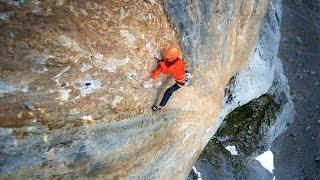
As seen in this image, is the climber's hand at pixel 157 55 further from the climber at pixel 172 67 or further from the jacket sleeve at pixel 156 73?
the jacket sleeve at pixel 156 73

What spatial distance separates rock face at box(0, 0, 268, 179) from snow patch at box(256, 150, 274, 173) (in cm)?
679

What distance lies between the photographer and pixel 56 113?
7336 mm

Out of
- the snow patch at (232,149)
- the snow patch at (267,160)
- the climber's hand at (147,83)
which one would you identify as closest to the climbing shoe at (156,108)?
the climber's hand at (147,83)

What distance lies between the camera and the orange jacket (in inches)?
317

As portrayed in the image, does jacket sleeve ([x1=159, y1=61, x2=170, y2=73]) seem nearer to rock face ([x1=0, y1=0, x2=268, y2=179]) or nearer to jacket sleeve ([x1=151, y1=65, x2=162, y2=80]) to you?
jacket sleeve ([x1=151, y1=65, x2=162, y2=80])

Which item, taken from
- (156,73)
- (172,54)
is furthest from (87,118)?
(172,54)

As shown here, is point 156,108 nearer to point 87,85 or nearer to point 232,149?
point 87,85

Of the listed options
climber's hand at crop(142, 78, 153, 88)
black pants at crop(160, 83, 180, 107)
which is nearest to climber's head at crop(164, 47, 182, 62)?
climber's hand at crop(142, 78, 153, 88)

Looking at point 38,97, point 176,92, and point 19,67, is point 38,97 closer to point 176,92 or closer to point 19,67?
point 19,67

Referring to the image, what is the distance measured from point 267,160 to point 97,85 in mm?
10146

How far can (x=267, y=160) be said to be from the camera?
16.2 m

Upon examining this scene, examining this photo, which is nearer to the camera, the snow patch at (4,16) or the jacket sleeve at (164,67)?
the snow patch at (4,16)

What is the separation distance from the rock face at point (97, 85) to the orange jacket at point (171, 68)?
0.22 metres

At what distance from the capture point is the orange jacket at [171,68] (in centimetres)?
806
